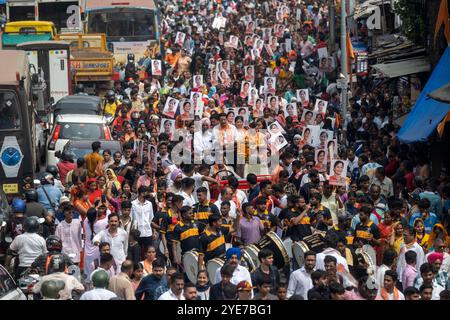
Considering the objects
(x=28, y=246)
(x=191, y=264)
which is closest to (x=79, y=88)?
(x=28, y=246)

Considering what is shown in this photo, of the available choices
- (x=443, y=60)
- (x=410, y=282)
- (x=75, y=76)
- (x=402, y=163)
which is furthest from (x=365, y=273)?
(x=75, y=76)

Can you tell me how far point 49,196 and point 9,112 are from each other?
12.4ft

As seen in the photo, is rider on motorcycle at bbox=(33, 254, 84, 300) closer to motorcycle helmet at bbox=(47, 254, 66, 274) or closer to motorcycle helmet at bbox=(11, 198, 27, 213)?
motorcycle helmet at bbox=(47, 254, 66, 274)

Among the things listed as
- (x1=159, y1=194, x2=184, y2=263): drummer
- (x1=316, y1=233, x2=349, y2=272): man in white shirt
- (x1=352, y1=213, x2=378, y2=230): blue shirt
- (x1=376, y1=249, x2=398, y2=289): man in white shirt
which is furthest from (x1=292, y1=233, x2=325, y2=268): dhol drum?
(x1=159, y1=194, x2=184, y2=263): drummer

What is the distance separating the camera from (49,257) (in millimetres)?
14609

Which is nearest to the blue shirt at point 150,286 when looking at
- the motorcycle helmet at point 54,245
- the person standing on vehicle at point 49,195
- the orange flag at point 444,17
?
the motorcycle helmet at point 54,245

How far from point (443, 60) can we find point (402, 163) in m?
2.43

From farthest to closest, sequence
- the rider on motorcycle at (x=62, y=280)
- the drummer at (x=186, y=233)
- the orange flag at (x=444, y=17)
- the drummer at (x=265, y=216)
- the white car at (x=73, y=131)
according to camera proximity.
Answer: the white car at (x=73, y=131) → the orange flag at (x=444, y=17) → the drummer at (x=265, y=216) → the drummer at (x=186, y=233) → the rider on motorcycle at (x=62, y=280)

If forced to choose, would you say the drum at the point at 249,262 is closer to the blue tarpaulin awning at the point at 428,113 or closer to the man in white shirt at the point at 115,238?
the man in white shirt at the point at 115,238

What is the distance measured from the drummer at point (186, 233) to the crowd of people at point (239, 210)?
0.7 inches

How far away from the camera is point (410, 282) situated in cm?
1436

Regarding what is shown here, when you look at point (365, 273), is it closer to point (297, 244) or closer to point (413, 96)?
point (297, 244)

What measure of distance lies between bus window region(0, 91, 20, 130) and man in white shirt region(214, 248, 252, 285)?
901cm

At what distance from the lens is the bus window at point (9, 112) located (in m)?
22.1
